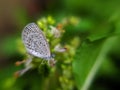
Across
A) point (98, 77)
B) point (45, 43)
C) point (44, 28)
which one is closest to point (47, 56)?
point (45, 43)

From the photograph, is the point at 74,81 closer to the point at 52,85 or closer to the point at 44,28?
the point at 52,85

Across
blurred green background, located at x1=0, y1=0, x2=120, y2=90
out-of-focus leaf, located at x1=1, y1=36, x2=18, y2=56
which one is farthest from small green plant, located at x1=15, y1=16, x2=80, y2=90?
out-of-focus leaf, located at x1=1, y1=36, x2=18, y2=56

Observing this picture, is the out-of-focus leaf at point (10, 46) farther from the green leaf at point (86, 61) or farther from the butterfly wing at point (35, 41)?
the butterfly wing at point (35, 41)

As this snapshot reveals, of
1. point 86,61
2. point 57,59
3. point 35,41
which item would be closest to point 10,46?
point 86,61

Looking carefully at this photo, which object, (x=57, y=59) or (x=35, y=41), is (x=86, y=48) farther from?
(x=35, y=41)

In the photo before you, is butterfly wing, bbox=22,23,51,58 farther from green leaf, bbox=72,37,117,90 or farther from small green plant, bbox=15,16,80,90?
green leaf, bbox=72,37,117,90

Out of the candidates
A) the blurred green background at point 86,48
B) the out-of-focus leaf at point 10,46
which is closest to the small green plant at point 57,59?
the blurred green background at point 86,48

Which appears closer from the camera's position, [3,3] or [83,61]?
[83,61]
